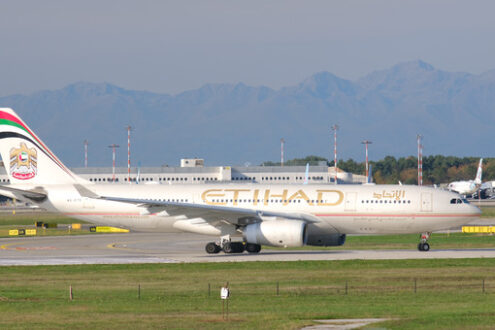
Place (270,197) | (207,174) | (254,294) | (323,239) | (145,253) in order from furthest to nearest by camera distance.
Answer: (207,174), (145,253), (323,239), (270,197), (254,294)

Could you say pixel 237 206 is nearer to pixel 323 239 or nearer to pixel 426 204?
pixel 323 239

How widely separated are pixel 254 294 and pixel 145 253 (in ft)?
69.1

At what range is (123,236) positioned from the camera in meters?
69.3

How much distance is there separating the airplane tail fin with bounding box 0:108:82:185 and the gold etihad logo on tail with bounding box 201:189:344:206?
9.37 metres

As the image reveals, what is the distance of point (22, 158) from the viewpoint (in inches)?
2041

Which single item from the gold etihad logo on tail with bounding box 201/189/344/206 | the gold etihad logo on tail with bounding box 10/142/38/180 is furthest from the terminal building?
the gold etihad logo on tail with bounding box 201/189/344/206

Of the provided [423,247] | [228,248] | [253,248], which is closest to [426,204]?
[423,247]

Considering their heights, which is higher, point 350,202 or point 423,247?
point 350,202

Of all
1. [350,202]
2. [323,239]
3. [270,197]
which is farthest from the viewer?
[323,239]

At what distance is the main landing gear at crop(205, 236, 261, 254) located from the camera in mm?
48625

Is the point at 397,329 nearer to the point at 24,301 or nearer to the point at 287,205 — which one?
the point at 24,301

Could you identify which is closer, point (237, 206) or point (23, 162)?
point (237, 206)

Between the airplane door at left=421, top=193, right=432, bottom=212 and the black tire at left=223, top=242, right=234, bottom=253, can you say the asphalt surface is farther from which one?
the airplane door at left=421, top=193, right=432, bottom=212

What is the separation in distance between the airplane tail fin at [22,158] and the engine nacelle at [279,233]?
13134mm
